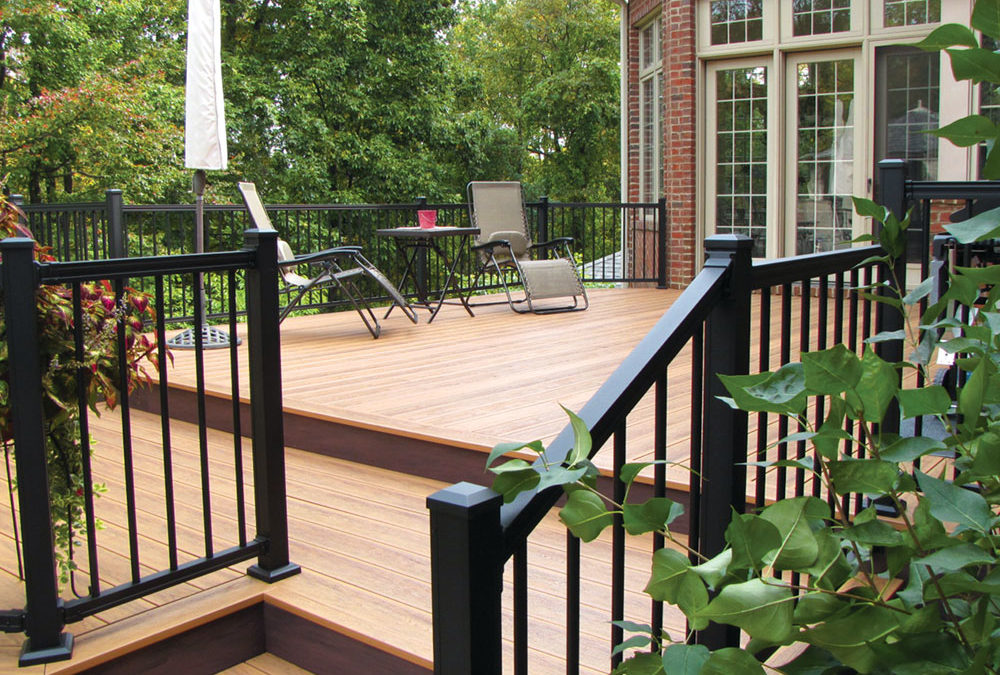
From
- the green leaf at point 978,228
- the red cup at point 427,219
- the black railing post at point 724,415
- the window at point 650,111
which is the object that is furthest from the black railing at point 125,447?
the window at point 650,111

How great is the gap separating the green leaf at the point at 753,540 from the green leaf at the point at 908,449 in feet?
0.48

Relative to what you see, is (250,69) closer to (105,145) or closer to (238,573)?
(105,145)

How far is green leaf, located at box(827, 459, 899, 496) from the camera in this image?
79cm

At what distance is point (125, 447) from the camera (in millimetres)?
2156

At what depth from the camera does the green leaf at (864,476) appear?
0.79 meters

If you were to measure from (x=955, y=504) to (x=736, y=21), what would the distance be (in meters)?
7.85

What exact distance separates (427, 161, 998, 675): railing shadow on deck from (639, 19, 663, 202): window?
6.75m

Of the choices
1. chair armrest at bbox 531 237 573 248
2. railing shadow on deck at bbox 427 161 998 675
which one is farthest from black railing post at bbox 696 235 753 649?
chair armrest at bbox 531 237 573 248

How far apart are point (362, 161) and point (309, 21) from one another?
8.41ft

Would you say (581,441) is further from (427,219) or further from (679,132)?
(679,132)

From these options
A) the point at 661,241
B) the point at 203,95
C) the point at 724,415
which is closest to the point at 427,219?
the point at 203,95

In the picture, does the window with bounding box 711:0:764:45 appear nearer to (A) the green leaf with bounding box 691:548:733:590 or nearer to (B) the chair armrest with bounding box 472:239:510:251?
(B) the chair armrest with bounding box 472:239:510:251

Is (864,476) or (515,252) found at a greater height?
(515,252)

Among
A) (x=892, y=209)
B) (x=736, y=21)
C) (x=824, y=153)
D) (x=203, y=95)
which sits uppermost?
(x=736, y=21)
